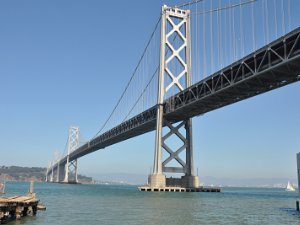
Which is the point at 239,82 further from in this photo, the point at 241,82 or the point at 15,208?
the point at 15,208

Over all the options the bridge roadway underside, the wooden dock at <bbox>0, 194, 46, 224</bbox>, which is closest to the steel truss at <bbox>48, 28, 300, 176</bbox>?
the bridge roadway underside

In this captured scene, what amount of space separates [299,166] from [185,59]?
125 ft

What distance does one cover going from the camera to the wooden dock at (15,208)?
19891 millimetres

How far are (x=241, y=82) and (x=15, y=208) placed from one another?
27201 millimetres

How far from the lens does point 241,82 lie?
1687 inches

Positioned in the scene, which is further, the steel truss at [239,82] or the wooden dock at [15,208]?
the steel truss at [239,82]

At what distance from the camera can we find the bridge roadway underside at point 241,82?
3729 cm

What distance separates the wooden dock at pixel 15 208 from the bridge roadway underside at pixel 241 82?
2279cm

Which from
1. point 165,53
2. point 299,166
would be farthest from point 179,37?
point 299,166

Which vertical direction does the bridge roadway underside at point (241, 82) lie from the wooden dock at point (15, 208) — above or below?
above

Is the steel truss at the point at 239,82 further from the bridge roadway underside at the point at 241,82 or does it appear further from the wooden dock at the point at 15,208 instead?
the wooden dock at the point at 15,208

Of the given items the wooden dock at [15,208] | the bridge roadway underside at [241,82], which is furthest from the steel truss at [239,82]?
the wooden dock at [15,208]

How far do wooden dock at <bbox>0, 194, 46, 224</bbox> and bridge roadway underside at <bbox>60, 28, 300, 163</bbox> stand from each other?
22786 millimetres

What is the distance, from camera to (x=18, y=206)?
21.8m
